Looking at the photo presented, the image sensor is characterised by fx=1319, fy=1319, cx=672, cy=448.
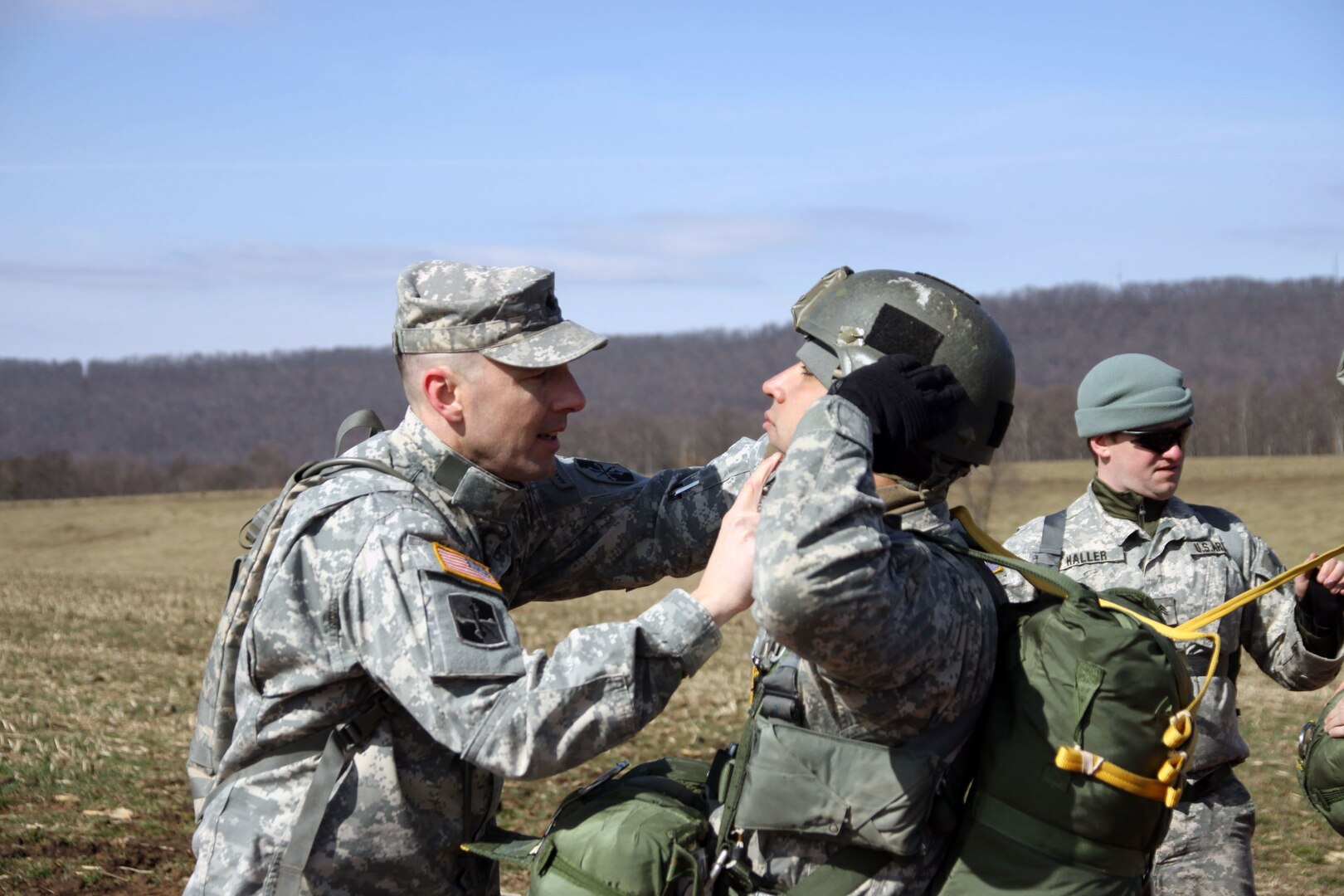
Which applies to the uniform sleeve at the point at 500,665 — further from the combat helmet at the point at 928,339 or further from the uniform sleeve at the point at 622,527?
the uniform sleeve at the point at 622,527

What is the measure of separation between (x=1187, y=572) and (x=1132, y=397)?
0.74 m

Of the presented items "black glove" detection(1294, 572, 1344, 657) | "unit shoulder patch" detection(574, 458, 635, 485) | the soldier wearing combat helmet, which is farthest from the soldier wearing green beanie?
the soldier wearing combat helmet

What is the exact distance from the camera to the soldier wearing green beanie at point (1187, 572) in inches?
195

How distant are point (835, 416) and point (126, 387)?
610 feet

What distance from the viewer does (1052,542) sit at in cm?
559

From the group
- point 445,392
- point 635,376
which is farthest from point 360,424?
point 635,376

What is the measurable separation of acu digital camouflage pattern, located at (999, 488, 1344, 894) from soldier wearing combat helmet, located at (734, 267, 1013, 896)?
217 centimetres

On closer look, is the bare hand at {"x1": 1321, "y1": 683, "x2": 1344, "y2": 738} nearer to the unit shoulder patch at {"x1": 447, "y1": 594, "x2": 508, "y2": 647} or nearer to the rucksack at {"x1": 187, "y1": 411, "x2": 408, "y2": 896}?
the unit shoulder patch at {"x1": 447, "y1": 594, "x2": 508, "y2": 647}

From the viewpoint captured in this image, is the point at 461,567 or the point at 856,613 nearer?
the point at 856,613

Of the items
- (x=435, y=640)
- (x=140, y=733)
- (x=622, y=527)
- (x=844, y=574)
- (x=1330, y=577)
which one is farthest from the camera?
(x=140, y=733)

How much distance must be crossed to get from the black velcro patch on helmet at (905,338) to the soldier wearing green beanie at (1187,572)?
2.18 m

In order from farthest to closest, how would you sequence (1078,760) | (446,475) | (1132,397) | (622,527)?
(1132,397), (622,527), (446,475), (1078,760)

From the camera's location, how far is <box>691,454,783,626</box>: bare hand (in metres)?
3.17

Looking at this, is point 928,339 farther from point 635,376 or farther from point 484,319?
point 635,376
